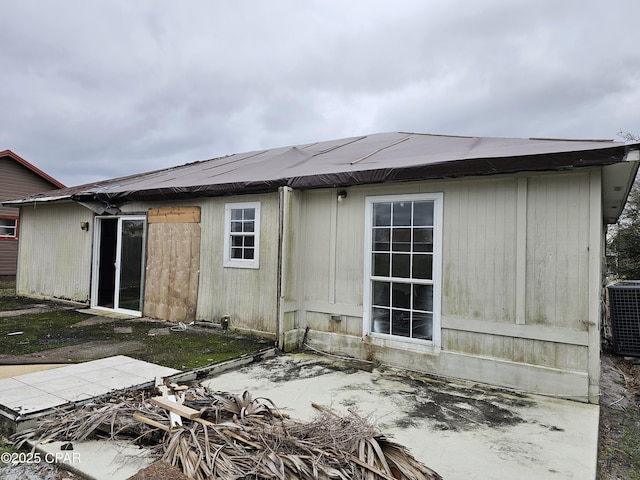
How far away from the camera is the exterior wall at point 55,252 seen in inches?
316

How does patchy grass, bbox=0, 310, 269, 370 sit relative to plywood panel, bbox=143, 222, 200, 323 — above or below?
below

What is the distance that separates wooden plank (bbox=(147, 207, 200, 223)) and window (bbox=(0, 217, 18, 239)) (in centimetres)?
1161

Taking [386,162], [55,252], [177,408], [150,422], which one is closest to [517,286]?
[386,162]

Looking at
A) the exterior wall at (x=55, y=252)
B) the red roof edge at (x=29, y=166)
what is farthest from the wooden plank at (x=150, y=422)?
the red roof edge at (x=29, y=166)

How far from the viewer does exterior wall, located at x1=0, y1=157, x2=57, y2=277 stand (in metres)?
14.0

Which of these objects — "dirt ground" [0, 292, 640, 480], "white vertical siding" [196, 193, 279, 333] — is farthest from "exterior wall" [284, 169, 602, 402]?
"white vertical siding" [196, 193, 279, 333]

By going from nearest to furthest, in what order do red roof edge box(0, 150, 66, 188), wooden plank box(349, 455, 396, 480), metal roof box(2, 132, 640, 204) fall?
wooden plank box(349, 455, 396, 480) < metal roof box(2, 132, 640, 204) < red roof edge box(0, 150, 66, 188)

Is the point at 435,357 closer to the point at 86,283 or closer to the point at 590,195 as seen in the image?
the point at 590,195

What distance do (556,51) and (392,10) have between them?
6128 mm

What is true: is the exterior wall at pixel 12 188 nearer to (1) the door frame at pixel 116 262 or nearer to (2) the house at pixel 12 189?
(2) the house at pixel 12 189

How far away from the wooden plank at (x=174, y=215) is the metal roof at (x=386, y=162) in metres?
0.27

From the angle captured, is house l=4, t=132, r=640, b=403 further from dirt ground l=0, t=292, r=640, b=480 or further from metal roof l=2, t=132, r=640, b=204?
dirt ground l=0, t=292, r=640, b=480

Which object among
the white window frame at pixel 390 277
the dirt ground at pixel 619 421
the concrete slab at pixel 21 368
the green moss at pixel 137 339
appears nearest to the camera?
the dirt ground at pixel 619 421

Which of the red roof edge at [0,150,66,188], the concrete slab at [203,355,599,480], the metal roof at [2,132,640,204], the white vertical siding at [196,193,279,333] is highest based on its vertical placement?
the red roof edge at [0,150,66,188]
